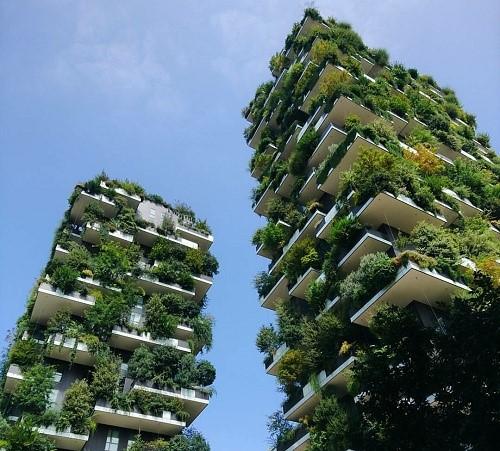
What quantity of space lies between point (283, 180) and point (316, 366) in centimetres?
1570

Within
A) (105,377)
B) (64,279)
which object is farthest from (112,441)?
(64,279)

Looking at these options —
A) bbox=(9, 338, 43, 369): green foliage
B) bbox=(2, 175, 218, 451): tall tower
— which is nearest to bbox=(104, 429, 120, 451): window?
bbox=(2, 175, 218, 451): tall tower

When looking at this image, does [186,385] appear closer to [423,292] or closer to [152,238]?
[152,238]

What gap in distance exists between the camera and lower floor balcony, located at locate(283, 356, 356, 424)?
21.1 meters

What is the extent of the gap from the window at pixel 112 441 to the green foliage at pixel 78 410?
178 centimetres

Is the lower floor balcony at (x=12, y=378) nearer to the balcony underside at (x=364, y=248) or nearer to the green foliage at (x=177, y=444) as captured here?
the green foliage at (x=177, y=444)

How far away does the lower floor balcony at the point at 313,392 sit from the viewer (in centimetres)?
2113

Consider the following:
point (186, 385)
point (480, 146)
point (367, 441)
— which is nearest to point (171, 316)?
point (186, 385)

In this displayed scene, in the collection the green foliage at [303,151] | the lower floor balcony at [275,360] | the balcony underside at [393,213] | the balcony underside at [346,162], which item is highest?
the green foliage at [303,151]

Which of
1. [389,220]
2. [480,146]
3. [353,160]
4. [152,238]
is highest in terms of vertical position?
[480,146]

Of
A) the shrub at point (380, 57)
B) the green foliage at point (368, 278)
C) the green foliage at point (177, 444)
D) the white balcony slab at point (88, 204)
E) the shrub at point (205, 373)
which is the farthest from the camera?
the shrub at point (380, 57)

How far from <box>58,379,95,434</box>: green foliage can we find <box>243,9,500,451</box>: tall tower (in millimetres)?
10236

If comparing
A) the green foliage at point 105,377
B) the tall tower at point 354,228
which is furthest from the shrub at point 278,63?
the green foliage at point 105,377

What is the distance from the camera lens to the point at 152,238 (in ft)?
129
